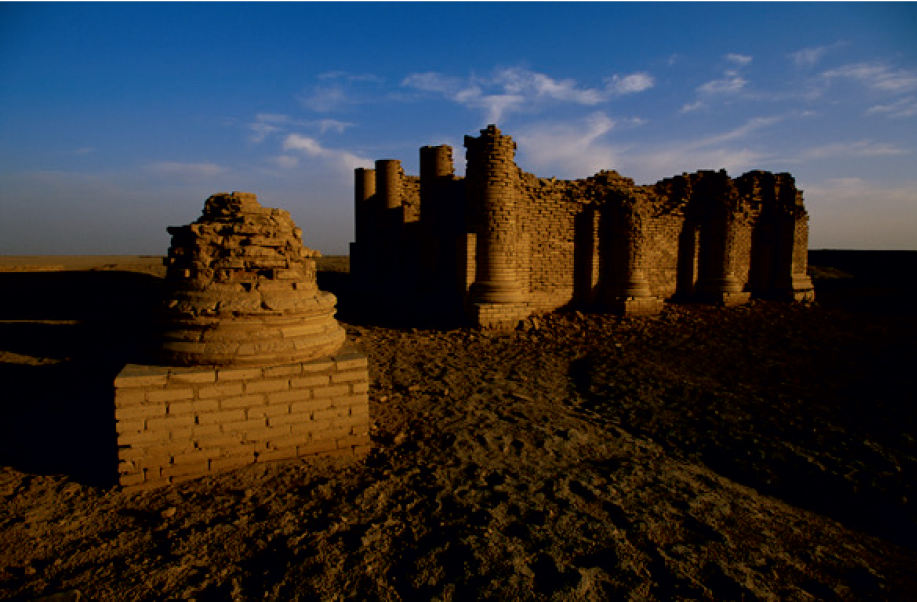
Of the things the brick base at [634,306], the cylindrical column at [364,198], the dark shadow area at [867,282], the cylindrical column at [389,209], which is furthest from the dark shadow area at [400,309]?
the dark shadow area at [867,282]

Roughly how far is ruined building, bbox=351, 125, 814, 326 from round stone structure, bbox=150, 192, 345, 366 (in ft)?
21.0

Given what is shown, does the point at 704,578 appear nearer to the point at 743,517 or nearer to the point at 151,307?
the point at 743,517

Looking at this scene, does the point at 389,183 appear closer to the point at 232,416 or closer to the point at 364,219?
the point at 364,219

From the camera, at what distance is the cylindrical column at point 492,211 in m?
10.5

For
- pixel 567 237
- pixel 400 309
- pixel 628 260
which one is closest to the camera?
pixel 628 260

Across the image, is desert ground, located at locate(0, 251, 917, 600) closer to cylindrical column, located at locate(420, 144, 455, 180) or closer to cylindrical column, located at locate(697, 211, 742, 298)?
cylindrical column, located at locate(697, 211, 742, 298)

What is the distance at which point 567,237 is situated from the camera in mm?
12211

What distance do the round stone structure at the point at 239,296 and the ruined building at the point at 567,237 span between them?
6411 mm

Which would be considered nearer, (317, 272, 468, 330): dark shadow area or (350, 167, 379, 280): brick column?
(317, 272, 468, 330): dark shadow area

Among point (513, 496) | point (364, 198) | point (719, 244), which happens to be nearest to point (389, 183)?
point (364, 198)

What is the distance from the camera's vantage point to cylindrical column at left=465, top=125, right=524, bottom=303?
1048cm

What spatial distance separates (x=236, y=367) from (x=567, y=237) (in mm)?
10103

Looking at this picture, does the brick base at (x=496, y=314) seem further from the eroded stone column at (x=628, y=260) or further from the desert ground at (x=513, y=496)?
the eroded stone column at (x=628, y=260)

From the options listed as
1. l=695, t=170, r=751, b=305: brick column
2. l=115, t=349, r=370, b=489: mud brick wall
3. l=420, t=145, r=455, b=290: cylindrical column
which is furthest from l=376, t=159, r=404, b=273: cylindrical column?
l=115, t=349, r=370, b=489: mud brick wall
